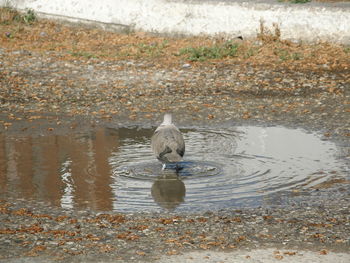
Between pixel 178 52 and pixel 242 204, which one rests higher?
pixel 178 52

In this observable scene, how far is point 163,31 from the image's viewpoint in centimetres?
2228

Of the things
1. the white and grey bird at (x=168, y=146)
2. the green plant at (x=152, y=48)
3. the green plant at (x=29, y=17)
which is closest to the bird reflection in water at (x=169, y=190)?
the white and grey bird at (x=168, y=146)

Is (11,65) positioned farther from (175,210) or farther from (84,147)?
(175,210)

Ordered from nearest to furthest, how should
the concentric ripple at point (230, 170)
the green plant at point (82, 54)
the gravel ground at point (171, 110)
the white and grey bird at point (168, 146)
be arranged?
1. the gravel ground at point (171, 110)
2. the concentric ripple at point (230, 170)
3. the white and grey bird at point (168, 146)
4. the green plant at point (82, 54)

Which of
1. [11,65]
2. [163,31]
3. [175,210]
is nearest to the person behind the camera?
[175,210]

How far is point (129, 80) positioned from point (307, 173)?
7.59 metres

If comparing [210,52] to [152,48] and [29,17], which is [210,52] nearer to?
[152,48]

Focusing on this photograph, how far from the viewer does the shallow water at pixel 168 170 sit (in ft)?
33.4

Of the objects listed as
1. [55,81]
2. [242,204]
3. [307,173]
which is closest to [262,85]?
[55,81]

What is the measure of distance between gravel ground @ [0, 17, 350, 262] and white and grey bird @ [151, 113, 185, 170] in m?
1.64

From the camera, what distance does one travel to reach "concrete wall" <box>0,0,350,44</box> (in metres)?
19.9

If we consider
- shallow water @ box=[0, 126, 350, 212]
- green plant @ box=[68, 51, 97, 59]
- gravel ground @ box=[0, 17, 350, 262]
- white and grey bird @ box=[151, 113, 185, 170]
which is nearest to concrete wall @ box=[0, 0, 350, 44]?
gravel ground @ box=[0, 17, 350, 262]

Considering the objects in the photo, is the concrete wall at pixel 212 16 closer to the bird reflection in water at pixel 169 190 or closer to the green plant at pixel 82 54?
the green plant at pixel 82 54

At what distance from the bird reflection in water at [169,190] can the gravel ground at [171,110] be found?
24.8 inches
